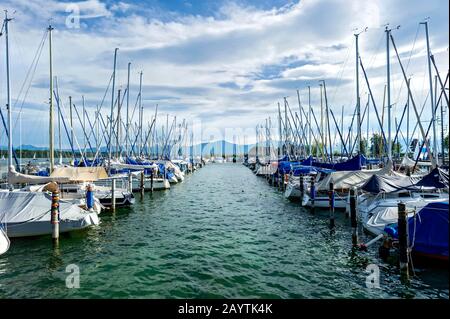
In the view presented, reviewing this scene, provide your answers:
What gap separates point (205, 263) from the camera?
557 inches

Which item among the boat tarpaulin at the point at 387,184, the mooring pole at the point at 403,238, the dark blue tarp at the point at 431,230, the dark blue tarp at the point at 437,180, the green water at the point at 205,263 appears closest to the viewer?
the green water at the point at 205,263

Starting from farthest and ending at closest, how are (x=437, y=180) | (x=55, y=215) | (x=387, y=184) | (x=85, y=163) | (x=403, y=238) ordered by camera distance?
(x=85, y=163)
(x=387, y=184)
(x=55, y=215)
(x=437, y=180)
(x=403, y=238)

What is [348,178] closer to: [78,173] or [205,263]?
[205,263]

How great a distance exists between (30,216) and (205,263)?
31.9 feet

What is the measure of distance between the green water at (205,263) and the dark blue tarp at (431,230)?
33.1 inches

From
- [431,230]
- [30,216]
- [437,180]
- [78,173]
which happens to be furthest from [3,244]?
[437,180]

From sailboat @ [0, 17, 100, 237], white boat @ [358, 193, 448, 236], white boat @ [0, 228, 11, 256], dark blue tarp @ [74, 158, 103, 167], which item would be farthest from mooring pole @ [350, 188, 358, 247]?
dark blue tarp @ [74, 158, 103, 167]

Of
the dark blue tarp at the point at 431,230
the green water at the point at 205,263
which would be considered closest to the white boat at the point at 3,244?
the green water at the point at 205,263

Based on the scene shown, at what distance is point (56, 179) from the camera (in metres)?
19.5

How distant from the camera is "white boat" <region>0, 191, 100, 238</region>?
54.7 feet

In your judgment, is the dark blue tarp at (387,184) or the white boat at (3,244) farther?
the dark blue tarp at (387,184)

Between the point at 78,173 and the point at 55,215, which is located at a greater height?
Result: the point at 78,173

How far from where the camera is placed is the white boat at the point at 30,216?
16.7 m

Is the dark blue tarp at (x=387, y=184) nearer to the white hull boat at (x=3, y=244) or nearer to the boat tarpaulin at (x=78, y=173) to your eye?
the boat tarpaulin at (x=78, y=173)
